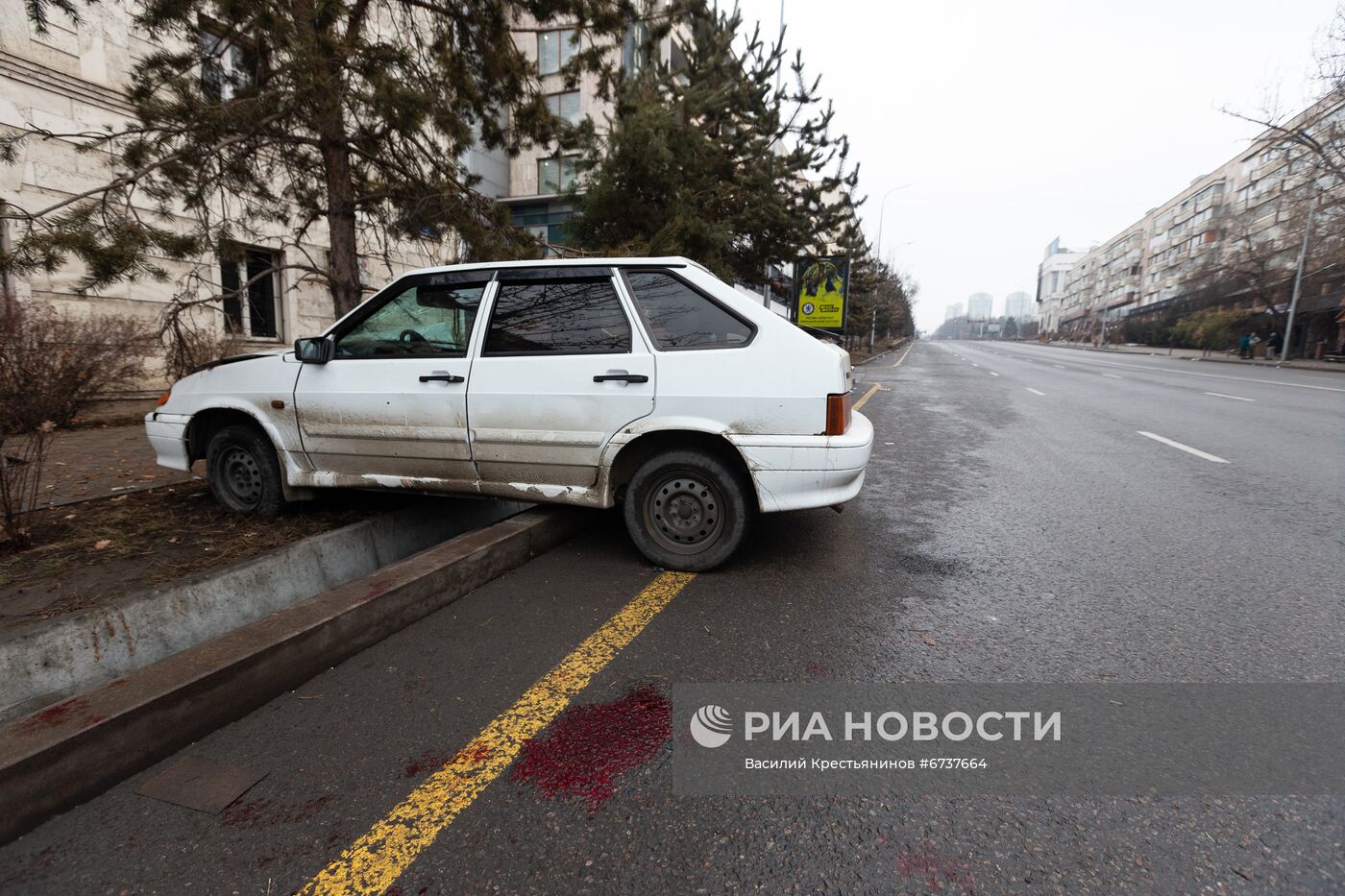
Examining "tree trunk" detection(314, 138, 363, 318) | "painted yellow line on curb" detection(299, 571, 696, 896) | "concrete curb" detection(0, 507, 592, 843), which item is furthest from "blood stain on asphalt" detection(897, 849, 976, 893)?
"tree trunk" detection(314, 138, 363, 318)

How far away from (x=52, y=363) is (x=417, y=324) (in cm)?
557

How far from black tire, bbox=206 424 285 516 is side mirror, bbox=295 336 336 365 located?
69cm

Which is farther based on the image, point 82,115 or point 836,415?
point 82,115

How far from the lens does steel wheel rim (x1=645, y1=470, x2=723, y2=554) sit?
353 cm

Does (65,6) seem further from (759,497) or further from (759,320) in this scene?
(759,497)

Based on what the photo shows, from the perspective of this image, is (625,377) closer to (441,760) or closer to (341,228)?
(441,760)

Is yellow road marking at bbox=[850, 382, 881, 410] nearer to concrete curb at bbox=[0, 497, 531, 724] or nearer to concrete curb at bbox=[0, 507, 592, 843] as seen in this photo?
concrete curb at bbox=[0, 497, 531, 724]

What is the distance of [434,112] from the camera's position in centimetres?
496

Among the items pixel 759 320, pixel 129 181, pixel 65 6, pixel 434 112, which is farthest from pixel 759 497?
pixel 65 6

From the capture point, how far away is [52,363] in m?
6.56

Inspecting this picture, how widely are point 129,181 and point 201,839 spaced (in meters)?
5.17

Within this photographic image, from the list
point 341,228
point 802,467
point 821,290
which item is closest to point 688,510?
point 802,467

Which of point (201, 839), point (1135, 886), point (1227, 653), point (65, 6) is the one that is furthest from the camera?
point (65, 6)

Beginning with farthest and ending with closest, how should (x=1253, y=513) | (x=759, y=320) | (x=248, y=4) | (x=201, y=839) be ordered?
(x=1253, y=513) → (x=248, y=4) → (x=759, y=320) → (x=201, y=839)
